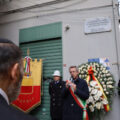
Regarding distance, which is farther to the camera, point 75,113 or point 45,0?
point 45,0

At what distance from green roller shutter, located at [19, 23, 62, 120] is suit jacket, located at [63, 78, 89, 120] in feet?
7.54

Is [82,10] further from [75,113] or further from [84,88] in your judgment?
[75,113]

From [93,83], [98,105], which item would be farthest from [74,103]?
[93,83]

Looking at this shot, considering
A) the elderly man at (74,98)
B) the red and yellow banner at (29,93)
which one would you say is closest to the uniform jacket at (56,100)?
the red and yellow banner at (29,93)

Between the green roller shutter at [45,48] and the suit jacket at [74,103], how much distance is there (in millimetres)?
2299

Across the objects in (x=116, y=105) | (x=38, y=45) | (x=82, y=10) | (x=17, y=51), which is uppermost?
(x=82, y=10)

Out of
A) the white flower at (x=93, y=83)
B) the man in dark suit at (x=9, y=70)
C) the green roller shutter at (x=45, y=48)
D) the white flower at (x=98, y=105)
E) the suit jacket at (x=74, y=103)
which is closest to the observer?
the man in dark suit at (x=9, y=70)

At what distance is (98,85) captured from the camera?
192 inches

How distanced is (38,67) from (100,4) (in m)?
2.93

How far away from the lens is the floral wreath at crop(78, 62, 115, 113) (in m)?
4.64

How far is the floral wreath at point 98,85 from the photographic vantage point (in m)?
4.64

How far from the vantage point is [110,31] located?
18.0ft

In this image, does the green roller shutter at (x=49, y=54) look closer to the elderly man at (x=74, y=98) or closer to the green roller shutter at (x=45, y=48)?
the green roller shutter at (x=45, y=48)

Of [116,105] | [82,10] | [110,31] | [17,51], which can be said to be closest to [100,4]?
[82,10]
